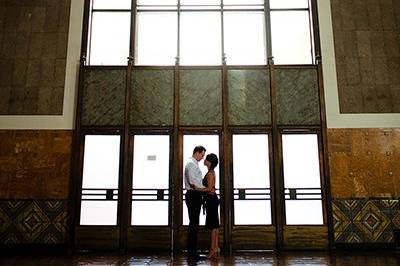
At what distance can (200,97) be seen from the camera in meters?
5.94

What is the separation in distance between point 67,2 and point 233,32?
276 cm

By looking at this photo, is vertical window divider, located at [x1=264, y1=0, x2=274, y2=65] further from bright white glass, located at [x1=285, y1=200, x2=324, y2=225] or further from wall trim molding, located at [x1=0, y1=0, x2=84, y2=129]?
wall trim molding, located at [x1=0, y1=0, x2=84, y2=129]

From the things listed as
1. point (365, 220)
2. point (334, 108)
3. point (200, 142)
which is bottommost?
point (365, 220)

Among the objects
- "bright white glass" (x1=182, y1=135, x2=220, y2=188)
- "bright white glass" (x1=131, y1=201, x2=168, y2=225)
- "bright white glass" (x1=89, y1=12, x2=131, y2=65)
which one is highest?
"bright white glass" (x1=89, y1=12, x2=131, y2=65)

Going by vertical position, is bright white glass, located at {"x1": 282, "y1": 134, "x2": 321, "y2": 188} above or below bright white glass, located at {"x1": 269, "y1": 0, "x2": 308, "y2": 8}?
below

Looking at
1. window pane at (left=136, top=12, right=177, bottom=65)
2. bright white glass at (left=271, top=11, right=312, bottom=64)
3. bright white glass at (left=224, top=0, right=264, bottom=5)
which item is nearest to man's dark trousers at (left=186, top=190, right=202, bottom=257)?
window pane at (left=136, top=12, right=177, bottom=65)

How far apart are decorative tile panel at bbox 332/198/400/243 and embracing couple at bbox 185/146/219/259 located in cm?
198

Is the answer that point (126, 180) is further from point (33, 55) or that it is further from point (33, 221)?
point (33, 55)

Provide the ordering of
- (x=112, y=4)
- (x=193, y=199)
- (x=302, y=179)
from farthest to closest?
(x=112, y=4) < (x=302, y=179) < (x=193, y=199)

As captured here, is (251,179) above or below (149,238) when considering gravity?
above

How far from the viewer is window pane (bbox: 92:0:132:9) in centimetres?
647

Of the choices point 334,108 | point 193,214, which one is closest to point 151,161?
point 193,214

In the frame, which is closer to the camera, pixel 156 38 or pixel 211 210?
pixel 211 210

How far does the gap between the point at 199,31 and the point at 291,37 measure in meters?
1.53
